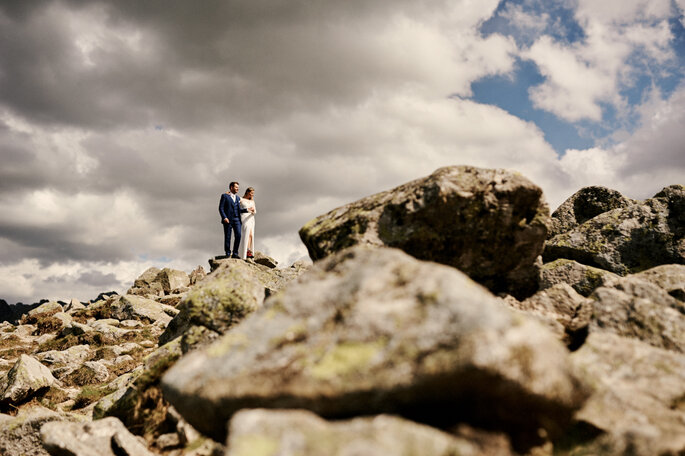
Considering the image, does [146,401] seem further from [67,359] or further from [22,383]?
[67,359]

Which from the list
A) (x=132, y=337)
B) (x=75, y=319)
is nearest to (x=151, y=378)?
(x=132, y=337)

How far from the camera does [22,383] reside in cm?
1830

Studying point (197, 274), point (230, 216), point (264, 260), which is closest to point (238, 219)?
point (230, 216)

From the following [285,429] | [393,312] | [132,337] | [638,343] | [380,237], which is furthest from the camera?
[132,337]

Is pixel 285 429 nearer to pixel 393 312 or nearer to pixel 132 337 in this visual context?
pixel 393 312

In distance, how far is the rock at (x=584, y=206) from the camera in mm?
18969

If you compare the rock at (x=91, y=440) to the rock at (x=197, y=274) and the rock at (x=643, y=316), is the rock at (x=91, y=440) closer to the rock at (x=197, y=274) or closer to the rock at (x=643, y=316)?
the rock at (x=643, y=316)

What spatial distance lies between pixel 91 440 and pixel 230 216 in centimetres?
1899

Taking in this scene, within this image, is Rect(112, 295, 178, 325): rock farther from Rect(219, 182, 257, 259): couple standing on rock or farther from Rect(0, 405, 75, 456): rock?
Rect(0, 405, 75, 456): rock

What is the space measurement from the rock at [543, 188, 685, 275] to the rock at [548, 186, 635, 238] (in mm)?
2781

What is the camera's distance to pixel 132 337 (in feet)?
108

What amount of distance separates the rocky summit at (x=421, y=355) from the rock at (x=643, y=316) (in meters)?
0.03

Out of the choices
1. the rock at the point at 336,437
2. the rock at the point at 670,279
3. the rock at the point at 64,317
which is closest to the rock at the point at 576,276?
the rock at the point at 670,279

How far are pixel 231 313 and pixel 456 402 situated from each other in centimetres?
726
